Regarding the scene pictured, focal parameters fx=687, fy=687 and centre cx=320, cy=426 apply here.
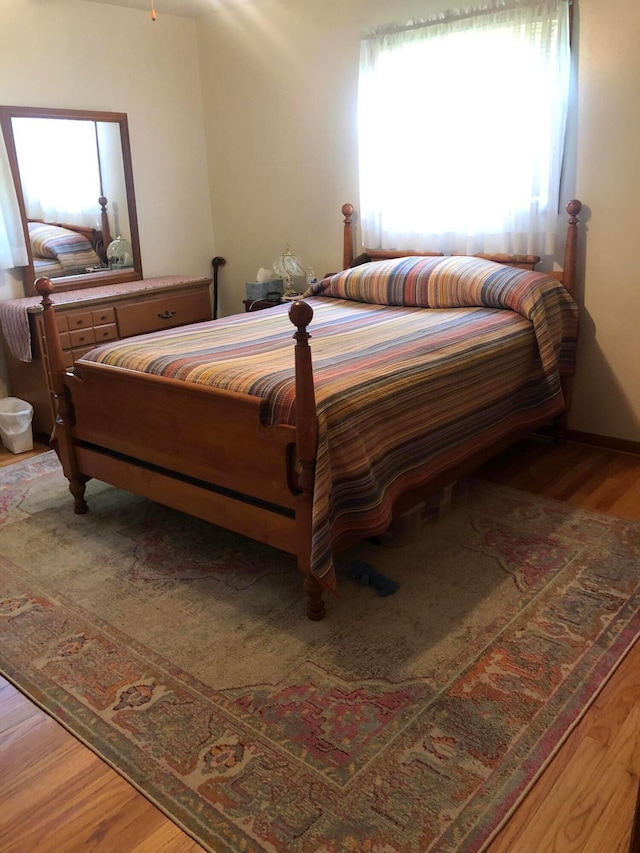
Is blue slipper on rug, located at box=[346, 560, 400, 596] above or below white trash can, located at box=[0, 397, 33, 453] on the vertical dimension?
below

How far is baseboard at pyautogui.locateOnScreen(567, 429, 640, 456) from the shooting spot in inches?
132

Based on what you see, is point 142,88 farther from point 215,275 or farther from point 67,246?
point 215,275

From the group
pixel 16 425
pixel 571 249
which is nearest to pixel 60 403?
pixel 16 425

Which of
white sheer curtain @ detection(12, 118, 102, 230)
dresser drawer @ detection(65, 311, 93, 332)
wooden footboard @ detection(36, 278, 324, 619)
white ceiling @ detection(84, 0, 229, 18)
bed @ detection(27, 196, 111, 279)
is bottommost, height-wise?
wooden footboard @ detection(36, 278, 324, 619)

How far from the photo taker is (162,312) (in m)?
Result: 4.21

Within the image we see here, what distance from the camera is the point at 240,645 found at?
6.70 ft

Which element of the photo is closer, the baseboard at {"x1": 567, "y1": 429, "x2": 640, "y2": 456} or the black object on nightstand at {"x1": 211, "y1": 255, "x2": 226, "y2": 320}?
the baseboard at {"x1": 567, "y1": 429, "x2": 640, "y2": 456}

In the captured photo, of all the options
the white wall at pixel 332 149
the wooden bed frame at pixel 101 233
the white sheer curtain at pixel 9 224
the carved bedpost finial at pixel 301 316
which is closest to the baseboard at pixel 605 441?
the white wall at pixel 332 149

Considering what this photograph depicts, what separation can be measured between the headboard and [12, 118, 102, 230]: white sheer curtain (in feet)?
5.03

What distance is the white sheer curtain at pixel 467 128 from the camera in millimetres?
3168

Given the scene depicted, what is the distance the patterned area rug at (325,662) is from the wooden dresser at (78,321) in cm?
108

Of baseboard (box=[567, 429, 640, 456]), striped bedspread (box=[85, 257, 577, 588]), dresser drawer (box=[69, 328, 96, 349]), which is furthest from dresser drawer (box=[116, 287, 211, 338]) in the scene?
baseboard (box=[567, 429, 640, 456])

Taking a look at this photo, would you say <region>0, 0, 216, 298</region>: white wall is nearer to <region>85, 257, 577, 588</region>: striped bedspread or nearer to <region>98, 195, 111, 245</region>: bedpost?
<region>98, 195, 111, 245</region>: bedpost

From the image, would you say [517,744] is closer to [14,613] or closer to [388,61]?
[14,613]
